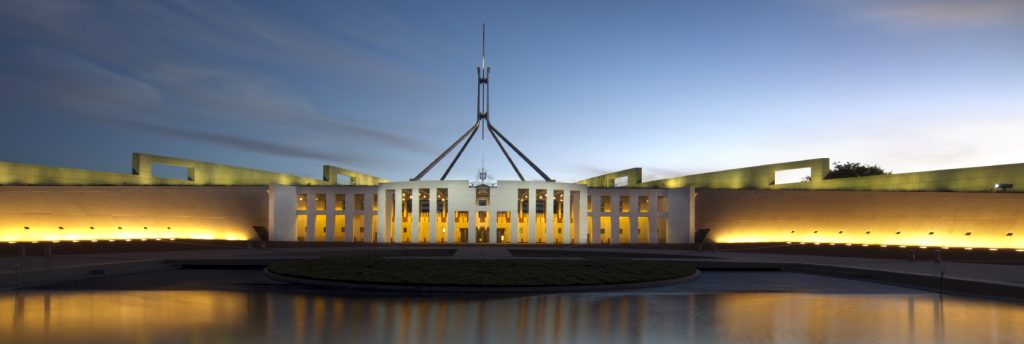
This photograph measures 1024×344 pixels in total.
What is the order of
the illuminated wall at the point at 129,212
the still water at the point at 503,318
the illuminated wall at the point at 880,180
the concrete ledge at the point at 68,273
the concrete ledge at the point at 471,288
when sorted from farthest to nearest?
the illuminated wall at the point at 129,212 < the illuminated wall at the point at 880,180 < the concrete ledge at the point at 68,273 < the concrete ledge at the point at 471,288 < the still water at the point at 503,318

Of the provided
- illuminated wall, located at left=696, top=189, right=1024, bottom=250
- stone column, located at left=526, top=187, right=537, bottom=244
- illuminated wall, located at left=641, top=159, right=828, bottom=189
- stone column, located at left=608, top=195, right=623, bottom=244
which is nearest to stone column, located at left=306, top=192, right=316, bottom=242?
stone column, located at left=526, top=187, right=537, bottom=244

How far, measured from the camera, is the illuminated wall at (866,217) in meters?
35.0

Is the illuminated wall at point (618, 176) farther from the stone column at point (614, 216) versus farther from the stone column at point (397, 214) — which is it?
the stone column at point (397, 214)

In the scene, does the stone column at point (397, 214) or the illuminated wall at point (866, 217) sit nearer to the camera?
the illuminated wall at point (866, 217)

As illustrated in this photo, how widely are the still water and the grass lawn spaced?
52.2 inches

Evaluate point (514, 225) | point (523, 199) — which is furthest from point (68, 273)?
point (523, 199)

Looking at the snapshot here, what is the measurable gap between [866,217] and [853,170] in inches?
1771

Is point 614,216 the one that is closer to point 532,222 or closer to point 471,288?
point 532,222

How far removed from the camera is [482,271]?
17.8 metres

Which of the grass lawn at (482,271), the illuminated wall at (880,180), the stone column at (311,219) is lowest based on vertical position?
the grass lawn at (482,271)

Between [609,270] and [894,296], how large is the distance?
22.9 ft

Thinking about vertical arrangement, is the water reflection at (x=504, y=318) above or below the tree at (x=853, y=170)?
below

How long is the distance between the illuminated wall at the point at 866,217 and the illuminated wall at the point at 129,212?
30.6m

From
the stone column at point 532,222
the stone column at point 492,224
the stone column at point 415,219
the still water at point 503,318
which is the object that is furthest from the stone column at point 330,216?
the still water at point 503,318
